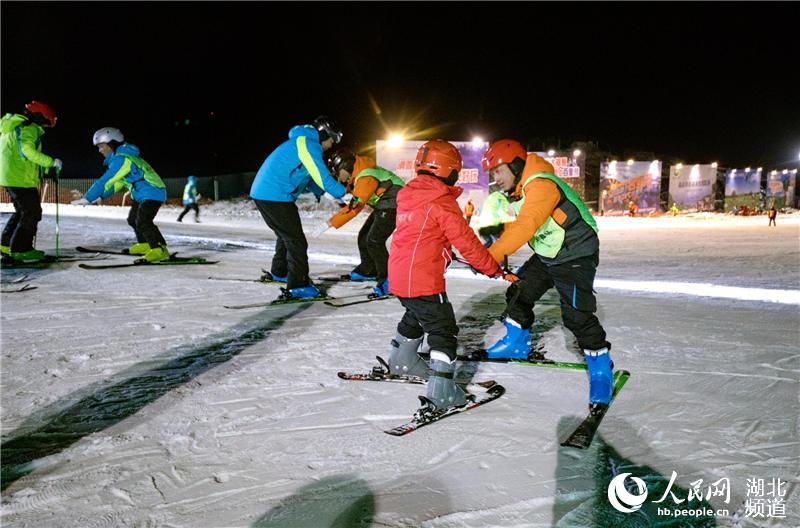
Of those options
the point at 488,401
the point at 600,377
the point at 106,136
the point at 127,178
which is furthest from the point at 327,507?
the point at 106,136

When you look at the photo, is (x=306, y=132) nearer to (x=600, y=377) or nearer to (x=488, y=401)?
(x=488, y=401)

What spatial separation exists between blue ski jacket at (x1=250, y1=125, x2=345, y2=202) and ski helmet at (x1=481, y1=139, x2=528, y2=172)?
2716 millimetres

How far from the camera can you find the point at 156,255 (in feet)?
28.5

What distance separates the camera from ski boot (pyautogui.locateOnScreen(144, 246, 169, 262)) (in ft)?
28.3

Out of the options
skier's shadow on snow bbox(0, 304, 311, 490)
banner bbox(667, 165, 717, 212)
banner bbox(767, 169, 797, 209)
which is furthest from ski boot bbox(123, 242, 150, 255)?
banner bbox(767, 169, 797, 209)

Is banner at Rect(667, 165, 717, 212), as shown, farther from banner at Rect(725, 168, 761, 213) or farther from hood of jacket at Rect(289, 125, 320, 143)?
hood of jacket at Rect(289, 125, 320, 143)

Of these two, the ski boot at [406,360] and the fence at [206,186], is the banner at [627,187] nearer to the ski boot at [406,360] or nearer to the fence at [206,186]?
the fence at [206,186]

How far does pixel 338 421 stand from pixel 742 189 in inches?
1818

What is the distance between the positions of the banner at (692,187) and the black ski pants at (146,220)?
34.8 metres

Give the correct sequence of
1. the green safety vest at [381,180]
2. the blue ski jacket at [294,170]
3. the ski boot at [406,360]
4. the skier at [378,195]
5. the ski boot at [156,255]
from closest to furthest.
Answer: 1. the ski boot at [406,360]
2. the blue ski jacket at [294,170]
3. the green safety vest at [381,180]
4. the skier at [378,195]
5. the ski boot at [156,255]

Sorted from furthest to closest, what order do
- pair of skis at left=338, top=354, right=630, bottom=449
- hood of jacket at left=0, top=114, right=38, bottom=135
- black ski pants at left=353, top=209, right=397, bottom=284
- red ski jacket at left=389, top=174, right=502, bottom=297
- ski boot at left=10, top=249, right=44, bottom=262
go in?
1. ski boot at left=10, top=249, right=44, bottom=262
2. hood of jacket at left=0, top=114, right=38, bottom=135
3. black ski pants at left=353, top=209, right=397, bottom=284
4. red ski jacket at left=389, top=174, right=502, bottom=297
5. pair of skis at left=338, top=354, right=630, bottom=449

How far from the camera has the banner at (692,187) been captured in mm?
36531

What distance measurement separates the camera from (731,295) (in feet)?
23.3

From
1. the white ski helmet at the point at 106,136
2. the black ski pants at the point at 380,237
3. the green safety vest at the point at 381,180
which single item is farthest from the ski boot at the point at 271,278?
the white ski helmet at the point at 106,136
